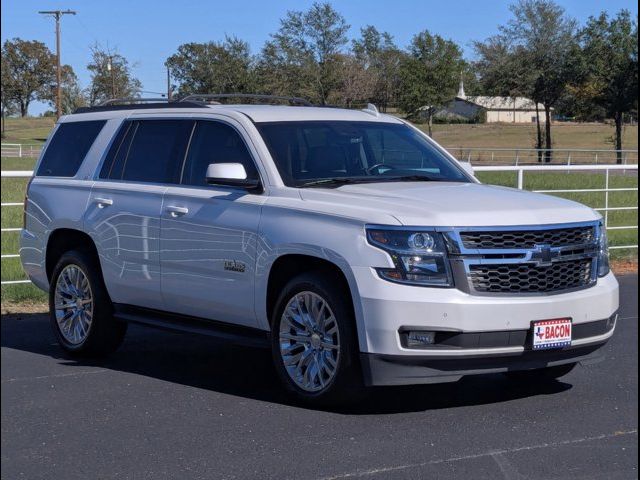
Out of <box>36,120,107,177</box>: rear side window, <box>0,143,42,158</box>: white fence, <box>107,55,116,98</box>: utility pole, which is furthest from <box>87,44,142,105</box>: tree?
<box>0,143,42,158</box>: white fence

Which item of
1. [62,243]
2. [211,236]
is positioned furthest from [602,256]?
[62,243]

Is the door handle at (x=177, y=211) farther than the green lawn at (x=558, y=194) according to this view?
No

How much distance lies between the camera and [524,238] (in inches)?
253

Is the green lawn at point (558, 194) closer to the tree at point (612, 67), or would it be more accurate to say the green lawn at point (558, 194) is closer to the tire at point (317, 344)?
the tire at point (317, 344)

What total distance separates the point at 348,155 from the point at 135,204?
1607 mm

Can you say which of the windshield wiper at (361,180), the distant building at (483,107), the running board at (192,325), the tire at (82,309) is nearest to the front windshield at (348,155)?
the windshield wiper at (361,180)

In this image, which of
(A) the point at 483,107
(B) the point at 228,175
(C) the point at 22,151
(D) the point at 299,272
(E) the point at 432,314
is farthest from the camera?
(C) the point at 22,151

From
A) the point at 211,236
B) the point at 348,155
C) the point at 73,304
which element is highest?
the point at 348,155

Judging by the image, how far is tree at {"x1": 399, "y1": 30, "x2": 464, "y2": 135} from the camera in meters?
24.2

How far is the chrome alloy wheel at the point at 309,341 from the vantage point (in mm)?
6535

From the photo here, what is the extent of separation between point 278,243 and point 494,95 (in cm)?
4667

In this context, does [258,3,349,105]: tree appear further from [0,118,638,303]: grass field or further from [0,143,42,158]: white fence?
[0,143,42,158]: white fence

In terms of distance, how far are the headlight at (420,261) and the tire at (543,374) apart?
5.09ft

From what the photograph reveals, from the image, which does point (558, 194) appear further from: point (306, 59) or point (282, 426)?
point (282, 426)
